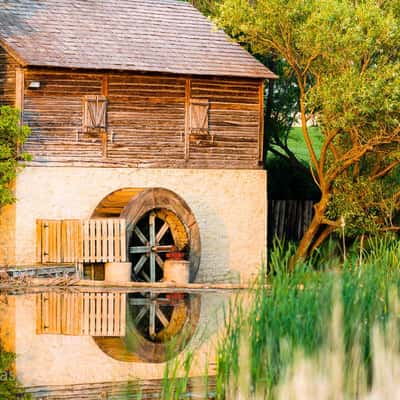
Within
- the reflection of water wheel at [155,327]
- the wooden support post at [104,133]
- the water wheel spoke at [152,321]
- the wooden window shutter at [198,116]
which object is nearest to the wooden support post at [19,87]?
the wooden support post at [104,133]

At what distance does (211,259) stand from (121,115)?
3507 millimetres

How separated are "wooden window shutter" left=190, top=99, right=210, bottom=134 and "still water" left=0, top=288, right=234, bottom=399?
161 inches

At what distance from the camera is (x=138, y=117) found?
83.2 ft

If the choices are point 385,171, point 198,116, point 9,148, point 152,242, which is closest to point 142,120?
point 198,116

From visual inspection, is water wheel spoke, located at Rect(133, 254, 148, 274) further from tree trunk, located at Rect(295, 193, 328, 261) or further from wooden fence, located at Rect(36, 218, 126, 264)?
tree trunk, located at Rect(295, 193, 328, 261)

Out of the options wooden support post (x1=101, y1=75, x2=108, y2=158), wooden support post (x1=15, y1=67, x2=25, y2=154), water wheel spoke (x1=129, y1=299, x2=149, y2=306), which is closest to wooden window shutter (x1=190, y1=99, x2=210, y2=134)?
wooden support post (x1=101, y1=75, x2=108, y2=158)

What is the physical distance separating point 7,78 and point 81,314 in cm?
640

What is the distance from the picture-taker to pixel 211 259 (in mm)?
25812

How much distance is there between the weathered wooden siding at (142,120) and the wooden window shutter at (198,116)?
6.2 inches

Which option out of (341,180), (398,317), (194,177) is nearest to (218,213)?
(194,177)

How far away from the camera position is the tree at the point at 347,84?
23.1 metres

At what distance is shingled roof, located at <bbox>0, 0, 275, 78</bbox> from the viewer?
957 inches

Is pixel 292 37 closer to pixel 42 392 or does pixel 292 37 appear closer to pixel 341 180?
pixel 341 180

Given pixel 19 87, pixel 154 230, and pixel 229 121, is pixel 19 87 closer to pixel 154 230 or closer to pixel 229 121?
pixel 154 230
